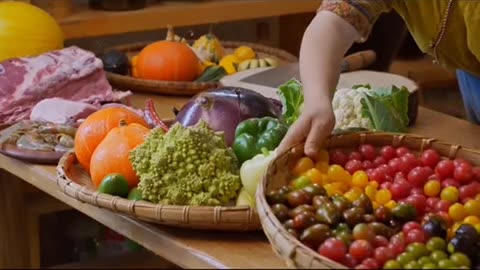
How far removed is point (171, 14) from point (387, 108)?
963 millimetres

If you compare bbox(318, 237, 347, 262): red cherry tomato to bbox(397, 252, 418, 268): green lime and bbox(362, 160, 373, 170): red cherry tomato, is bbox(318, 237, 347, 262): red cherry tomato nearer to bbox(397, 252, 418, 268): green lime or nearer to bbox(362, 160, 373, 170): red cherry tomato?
bbox(397, 252, 418, 268): green lime

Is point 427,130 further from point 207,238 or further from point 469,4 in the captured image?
point 207,238

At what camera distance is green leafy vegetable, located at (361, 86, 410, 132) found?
5.43 ft

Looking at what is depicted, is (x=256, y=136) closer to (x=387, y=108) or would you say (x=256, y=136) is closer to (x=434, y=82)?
(x=387, y=108)

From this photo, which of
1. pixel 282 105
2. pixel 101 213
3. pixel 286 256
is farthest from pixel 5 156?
pixel 286 256

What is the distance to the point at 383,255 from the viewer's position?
3.60 feet

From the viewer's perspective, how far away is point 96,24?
95.4 inches

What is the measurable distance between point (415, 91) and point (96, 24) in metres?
0.90

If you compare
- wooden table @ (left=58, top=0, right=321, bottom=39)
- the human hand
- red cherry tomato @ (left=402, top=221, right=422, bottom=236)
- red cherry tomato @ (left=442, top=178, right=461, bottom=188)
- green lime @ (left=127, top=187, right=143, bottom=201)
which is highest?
the human hand

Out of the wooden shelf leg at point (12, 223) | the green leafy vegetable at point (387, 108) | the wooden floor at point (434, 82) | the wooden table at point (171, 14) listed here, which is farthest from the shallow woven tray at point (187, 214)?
the wooden floor at point (434, 82)

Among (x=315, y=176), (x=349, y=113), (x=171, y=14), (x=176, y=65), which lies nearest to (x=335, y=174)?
(x=315, y=176)

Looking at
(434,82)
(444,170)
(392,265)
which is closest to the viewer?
(392,265)

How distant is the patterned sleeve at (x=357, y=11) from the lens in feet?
4.70

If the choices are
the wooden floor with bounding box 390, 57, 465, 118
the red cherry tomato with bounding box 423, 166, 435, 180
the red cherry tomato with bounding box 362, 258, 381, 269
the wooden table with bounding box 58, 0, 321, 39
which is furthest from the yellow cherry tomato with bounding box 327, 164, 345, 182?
the wooden floor with bounding box 390, 57, 465, 118
